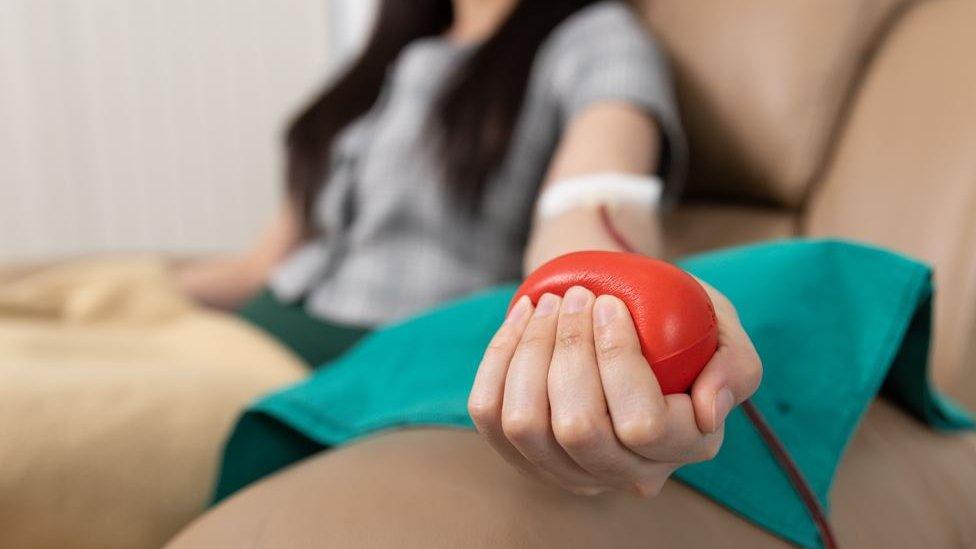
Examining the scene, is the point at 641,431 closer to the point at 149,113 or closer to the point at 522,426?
the point at 522,426

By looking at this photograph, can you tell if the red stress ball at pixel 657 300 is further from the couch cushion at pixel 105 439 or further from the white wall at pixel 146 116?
the white wall at pixel 146 116

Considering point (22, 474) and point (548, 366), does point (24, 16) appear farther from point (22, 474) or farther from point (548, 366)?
point (548, 366)

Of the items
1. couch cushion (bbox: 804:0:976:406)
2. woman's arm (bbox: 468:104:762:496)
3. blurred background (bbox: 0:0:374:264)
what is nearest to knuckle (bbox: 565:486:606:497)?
woman's arm (bbox: 468:104:762:496)

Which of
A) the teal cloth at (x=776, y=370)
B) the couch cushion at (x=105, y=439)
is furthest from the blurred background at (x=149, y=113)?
the teal cloth at (x=776, y=370)

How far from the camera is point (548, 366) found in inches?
12.8

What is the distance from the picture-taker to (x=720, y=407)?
0.32m

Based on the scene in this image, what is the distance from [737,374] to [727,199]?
66 cm

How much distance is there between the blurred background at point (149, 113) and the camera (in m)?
1.80

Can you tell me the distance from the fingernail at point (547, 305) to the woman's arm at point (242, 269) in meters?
0.90

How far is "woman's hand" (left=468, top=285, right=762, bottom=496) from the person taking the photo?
0.99 feet

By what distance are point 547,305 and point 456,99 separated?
2.08 feet

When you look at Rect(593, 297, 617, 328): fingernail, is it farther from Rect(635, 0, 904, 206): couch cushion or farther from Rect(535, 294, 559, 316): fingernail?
Rect(635, 0, 904, 206): couch cushion

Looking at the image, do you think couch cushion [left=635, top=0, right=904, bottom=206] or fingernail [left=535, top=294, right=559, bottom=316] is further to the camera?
couch cushion [left=635, top=0, right=904, bottom=206]

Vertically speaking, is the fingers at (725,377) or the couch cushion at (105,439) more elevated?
the fingers at (725,377)
